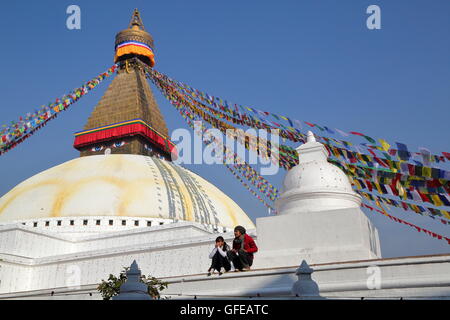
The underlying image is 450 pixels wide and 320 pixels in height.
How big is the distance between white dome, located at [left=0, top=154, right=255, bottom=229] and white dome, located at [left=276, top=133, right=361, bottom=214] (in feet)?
35.0

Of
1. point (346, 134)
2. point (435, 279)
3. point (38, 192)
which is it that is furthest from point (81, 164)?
point (435, 279)

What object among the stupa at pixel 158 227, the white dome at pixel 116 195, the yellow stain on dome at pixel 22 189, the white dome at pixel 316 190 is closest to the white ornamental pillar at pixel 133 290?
the stupa at pixel 158 227

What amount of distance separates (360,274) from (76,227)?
14199mm

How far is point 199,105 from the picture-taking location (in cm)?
1731

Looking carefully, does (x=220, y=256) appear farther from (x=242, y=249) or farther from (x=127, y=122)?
(x=127, y=122)

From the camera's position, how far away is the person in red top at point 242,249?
27.0ft

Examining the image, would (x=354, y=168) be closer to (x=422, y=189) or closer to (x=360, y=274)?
(x=422, y=189)

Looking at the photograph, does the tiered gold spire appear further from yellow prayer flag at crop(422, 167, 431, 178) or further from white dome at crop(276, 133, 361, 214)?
yellow prayer flag at crop(422, 167, 431, 178)

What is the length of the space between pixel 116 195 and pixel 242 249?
12940mm

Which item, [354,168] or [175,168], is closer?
[354,168]

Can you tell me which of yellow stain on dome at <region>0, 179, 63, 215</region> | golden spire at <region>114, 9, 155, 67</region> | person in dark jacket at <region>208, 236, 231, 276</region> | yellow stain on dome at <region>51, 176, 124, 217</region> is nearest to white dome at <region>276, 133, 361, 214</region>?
person in dark jacket at <region>208, 236, 231, 276</region>

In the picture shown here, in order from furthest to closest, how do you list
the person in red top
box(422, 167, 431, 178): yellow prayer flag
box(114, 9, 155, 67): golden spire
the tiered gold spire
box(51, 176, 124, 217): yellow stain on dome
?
1. box(114, 9, 155, 67): golden spire
2. the tiered gold spire
3. box(51, 176, 124, 217): yellow stain on dome
4. box(422, 167, 431, 178): yellow prayer flag
5. the person in red top

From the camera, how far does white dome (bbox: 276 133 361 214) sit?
982 centimetres
